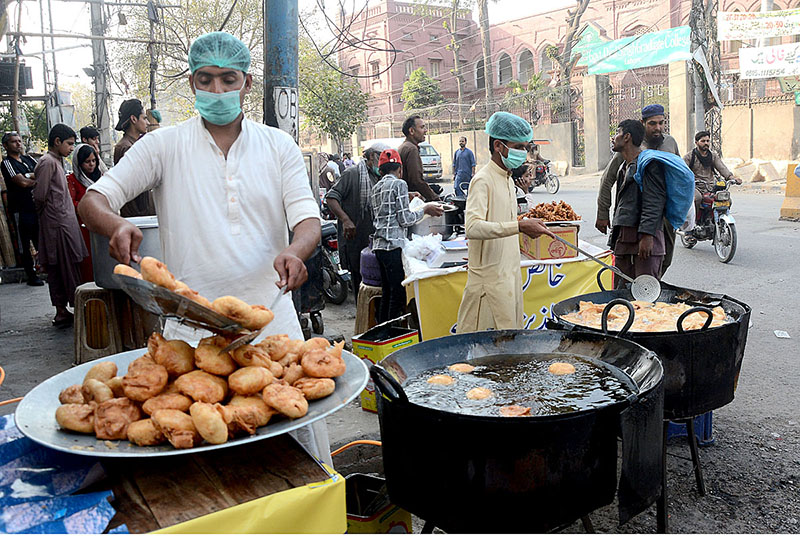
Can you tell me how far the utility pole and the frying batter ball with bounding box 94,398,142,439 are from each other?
13.6 meters

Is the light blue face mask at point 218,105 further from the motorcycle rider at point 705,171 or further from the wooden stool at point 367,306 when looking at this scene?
the motorcycle rider at point 705,171

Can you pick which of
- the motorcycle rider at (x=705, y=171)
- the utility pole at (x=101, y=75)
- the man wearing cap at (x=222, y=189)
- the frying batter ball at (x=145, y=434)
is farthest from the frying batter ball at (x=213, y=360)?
the utility pole at (x=101, y=75)

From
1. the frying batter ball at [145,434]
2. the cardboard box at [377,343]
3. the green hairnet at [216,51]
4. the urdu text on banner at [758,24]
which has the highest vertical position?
the urdu text on banner at [758,24]

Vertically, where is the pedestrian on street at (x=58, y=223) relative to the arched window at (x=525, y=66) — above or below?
below

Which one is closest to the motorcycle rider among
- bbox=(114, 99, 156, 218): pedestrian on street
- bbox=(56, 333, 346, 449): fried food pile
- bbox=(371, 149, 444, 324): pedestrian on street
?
bbox=(371, 149, 444, 324): pedestrian on street

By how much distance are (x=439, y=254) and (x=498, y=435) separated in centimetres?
368

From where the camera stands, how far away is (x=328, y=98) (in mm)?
29484

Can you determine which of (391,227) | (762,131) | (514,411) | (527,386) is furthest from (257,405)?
(762,131)

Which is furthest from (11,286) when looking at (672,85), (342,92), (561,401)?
(342,92)

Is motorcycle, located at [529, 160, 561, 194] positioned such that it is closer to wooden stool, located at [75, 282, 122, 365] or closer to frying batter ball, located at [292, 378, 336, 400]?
wooden stool, located at [75, 282, 122, 365]

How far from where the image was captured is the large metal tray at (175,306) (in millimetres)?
1537

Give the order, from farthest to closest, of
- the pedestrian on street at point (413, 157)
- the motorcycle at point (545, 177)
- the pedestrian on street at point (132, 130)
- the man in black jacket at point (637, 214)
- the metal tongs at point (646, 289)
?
the motorcycle at point (545, 177) < the pedestrian on street at point (413, 157) < the pedestrian on street at point (132, 130) < the man in black jacket at point (637, 214) < the metal tongs at point (646, 289)

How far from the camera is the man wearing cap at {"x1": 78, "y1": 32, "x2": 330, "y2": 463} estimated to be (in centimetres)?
237

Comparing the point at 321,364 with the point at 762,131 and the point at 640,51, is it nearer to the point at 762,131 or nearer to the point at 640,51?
the point at 640,51
